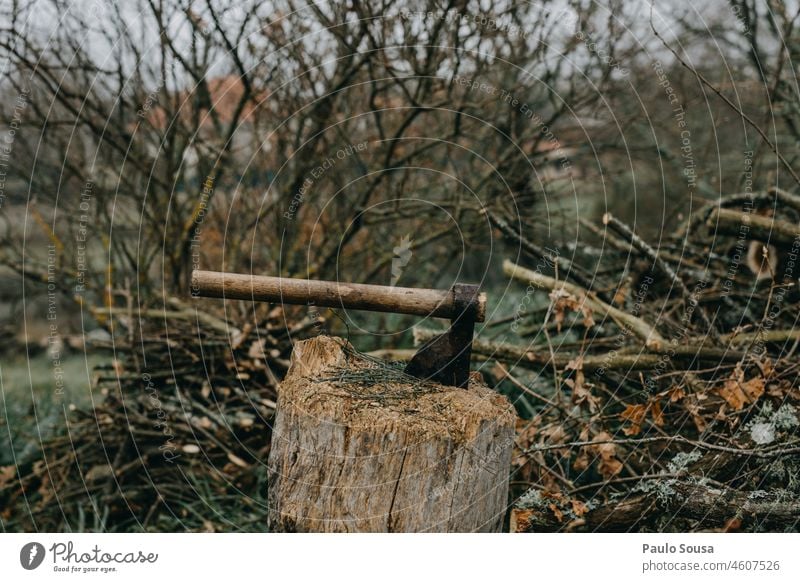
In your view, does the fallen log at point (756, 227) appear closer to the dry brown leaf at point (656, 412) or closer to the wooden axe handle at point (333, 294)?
the dry brown leaf at point (656, 412)

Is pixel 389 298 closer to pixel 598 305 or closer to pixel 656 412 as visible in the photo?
pixel 656 412

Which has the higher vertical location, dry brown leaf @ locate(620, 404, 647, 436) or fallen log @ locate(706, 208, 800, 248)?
fallen log @ locate(706, 208, 800, 248)

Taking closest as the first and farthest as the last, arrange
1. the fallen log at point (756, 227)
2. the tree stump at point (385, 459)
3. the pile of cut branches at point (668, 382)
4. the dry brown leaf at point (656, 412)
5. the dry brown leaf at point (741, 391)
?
the tree stump at point (385, 459) → the pile of cut branches at point (668, 382) → the dry brown leaf at point (741, 391) → the dry brown leaf at point (656, 412) → the fallen log at point (756, 227)

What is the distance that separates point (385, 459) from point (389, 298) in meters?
0.61

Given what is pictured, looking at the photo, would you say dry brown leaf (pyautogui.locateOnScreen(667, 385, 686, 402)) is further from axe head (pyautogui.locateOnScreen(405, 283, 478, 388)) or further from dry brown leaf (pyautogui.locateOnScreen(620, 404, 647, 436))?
axe head (pyautogui.locateOnScreen(405, 283, 478, 388))

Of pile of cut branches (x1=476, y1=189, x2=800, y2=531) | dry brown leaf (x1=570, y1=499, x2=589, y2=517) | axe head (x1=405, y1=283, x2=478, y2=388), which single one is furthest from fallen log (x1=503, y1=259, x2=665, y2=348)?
axe head (x1=405, y1=283, x2=478, y2=388)

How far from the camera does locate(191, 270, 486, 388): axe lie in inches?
106

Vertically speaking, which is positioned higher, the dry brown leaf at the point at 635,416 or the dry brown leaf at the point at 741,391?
the dry brown leaf at the point at 741,391

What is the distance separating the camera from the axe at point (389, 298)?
106 inches

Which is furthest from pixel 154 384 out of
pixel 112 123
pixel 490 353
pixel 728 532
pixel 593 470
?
pixel 728 532

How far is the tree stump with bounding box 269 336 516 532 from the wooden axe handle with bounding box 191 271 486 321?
0.31 m

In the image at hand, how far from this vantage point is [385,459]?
245 centimetres

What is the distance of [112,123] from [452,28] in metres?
2.53

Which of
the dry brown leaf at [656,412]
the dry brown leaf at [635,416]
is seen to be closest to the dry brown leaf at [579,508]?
the dry brown leaf at [635,416]
